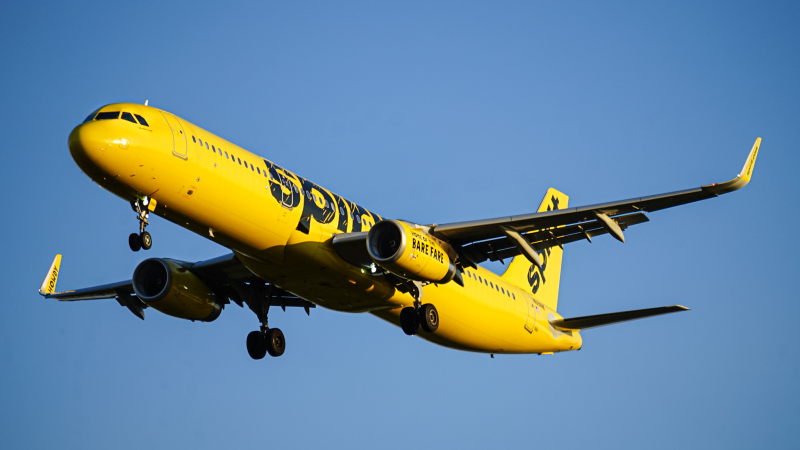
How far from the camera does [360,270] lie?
29.7m

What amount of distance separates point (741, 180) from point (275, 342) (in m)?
18.5

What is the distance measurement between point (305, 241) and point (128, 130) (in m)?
6.77

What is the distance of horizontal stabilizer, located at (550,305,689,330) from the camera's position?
31516 millimetres

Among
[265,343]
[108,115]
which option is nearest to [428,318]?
[265,343]

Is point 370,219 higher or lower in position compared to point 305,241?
higher

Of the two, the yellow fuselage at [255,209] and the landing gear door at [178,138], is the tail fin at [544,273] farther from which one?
the landing gear door at [178,138]

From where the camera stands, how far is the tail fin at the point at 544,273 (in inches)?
1619

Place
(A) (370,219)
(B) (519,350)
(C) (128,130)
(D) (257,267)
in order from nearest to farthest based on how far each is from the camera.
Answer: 1. (C) (128,130)
2. (D) (257,267)
3. (A) (370,219)
4. (B) (519,350)

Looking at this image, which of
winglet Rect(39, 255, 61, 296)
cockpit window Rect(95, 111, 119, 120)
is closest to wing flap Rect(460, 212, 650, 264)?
cockpit window Rect(95, 111, 119, 120)

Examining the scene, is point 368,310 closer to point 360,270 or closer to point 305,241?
point 360,270

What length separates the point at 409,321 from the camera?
31.7m

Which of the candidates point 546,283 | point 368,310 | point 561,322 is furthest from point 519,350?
point 368,310

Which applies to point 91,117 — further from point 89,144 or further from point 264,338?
point 264,338

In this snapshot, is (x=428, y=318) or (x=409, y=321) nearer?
(x=428, y=318)
